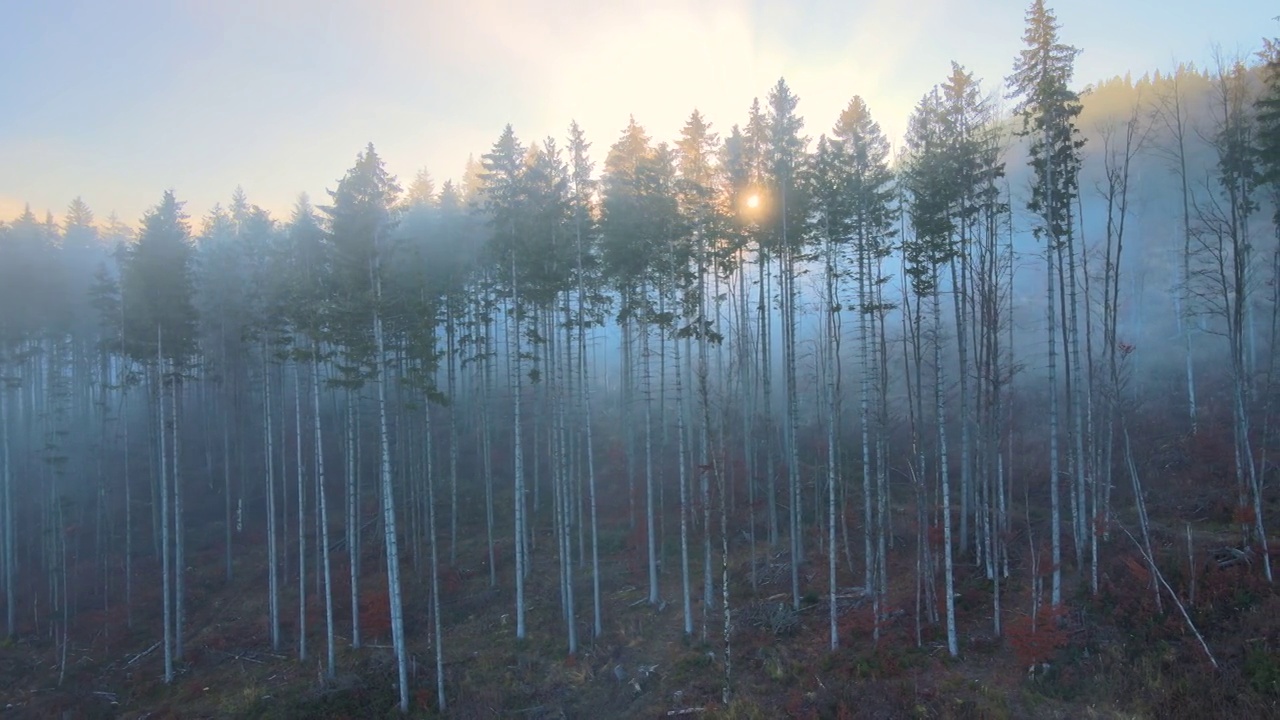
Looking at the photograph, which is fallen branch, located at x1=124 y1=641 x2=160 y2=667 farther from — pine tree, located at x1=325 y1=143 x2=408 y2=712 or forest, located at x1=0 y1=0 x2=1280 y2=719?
pine tree, located at x1=325 y1=143 x2=408 y2=712

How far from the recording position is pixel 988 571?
1953 cm

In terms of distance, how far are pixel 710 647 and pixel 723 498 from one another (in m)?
6.07

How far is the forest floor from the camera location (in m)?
14.2

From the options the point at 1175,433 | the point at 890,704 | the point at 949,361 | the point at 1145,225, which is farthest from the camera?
the point at 1145,225

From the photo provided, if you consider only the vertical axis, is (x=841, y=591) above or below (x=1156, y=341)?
below

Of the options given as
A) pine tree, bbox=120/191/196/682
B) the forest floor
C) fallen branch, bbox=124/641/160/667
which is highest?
pine tree, bbox=120/191/196/682

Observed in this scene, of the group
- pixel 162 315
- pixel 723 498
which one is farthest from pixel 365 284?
pixel 723 498

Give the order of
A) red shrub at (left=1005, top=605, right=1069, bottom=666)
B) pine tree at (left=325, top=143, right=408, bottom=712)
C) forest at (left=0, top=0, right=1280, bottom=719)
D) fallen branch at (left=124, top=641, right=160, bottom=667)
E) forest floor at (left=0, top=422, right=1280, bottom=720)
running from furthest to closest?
1. fallen branch at (left=124, top=641, right=160, bottom=667)
2. pine tree at (left=325, top=143, right=408, bottom=712)
3. forest at (left=0, top=0, right=1280, bottom=719)
4. red shrub at (left=1005, top=605, right=1069, bottom=666)
5. forest floor at (left=0, top=422, right=1280, bottom=720)

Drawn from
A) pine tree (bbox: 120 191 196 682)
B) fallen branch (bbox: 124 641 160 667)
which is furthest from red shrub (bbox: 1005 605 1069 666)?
fallen branch (bbox: 124 641 160 667)

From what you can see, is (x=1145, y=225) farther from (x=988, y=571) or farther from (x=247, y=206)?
(x=247, y=206)

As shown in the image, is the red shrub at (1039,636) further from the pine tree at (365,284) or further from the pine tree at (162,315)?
the pine tree at (162,315)

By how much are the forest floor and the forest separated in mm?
111

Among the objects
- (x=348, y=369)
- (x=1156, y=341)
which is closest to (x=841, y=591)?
(x=348, y=369)

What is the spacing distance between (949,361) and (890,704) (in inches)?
1496
